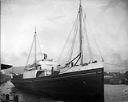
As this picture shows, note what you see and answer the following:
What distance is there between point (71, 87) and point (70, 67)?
0.95 feet

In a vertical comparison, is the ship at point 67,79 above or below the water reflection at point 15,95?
above

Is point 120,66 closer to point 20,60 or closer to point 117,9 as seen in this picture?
point 117,9

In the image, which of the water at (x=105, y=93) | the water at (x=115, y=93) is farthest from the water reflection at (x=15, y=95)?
the water at (x=115, y=93)

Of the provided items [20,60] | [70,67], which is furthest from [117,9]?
[20,60]

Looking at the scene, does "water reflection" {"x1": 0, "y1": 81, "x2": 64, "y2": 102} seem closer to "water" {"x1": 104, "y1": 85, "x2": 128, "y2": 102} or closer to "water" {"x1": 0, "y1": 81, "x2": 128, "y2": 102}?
"water" {"x1": 0, "y1": 81, "x2": 128, "y2": 102}

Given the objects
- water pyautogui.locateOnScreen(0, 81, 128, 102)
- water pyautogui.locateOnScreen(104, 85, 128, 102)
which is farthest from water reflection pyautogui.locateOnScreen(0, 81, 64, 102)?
water pyautogui.locateOnScreen(104, 85, 128, 102)

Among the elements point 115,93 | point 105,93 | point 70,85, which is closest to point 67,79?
point 70,85

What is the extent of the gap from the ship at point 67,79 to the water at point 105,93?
Answer: 2.5 inches

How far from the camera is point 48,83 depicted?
3451 mm

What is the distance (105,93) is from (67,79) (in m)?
0.59

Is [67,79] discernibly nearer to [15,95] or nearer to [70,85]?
[70,85]

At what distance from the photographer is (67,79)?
133 inches

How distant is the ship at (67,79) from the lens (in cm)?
325

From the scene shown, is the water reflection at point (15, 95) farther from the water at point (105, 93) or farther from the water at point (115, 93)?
the water at point (115, 93)
